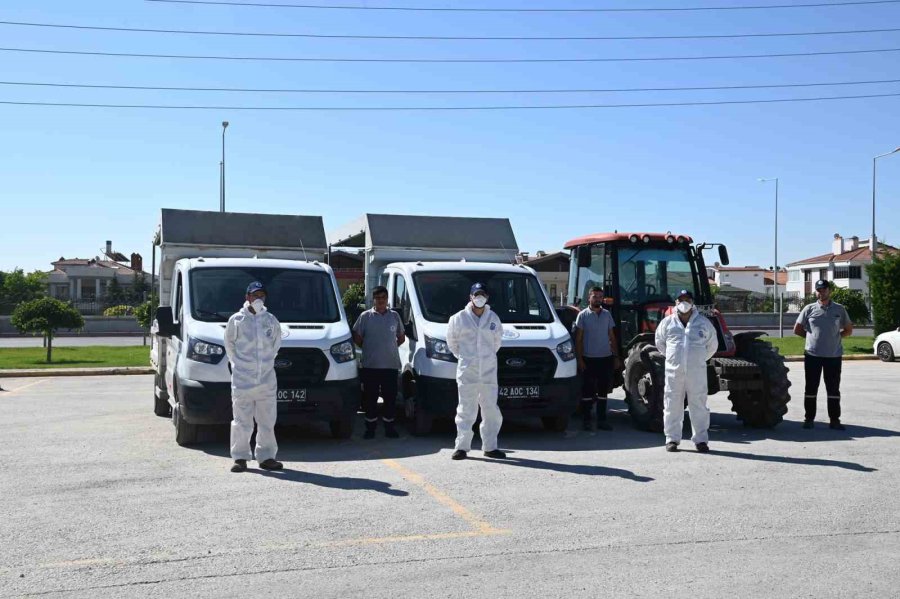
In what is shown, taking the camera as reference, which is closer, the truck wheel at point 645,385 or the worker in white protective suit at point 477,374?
the worker in white protective suit at point 477,374

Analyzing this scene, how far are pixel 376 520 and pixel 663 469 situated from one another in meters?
3.26

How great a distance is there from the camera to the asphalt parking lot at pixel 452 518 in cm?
538

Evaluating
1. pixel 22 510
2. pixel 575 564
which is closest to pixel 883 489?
pixel 575 564

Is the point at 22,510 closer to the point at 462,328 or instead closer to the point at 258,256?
the point at 462,328

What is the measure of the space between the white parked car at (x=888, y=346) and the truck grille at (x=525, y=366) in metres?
19.2

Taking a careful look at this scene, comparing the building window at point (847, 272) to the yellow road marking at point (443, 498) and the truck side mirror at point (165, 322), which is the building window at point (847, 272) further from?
the yellow road marking at point (443, 498)

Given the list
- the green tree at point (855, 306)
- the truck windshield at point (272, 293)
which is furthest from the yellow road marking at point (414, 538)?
the green tree at point (855, 306)

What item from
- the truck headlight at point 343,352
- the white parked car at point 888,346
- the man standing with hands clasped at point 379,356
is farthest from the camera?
the white parked car at point 888,346

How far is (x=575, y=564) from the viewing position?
5703mm

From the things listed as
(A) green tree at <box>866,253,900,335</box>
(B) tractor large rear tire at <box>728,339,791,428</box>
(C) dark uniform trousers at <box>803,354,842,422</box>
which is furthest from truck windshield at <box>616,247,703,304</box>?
(A) green tree at <box>866,253,900,335</box>

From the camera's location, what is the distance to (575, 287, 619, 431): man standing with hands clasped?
11625 millimetres

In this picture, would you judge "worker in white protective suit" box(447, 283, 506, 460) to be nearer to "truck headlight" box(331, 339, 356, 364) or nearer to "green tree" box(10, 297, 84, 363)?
"truck headlight" box(331, 339, 356, 364)

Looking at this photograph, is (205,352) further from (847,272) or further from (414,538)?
(847,272)

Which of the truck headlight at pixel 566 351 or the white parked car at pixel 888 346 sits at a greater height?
the truck headlight at pixel 566 351
